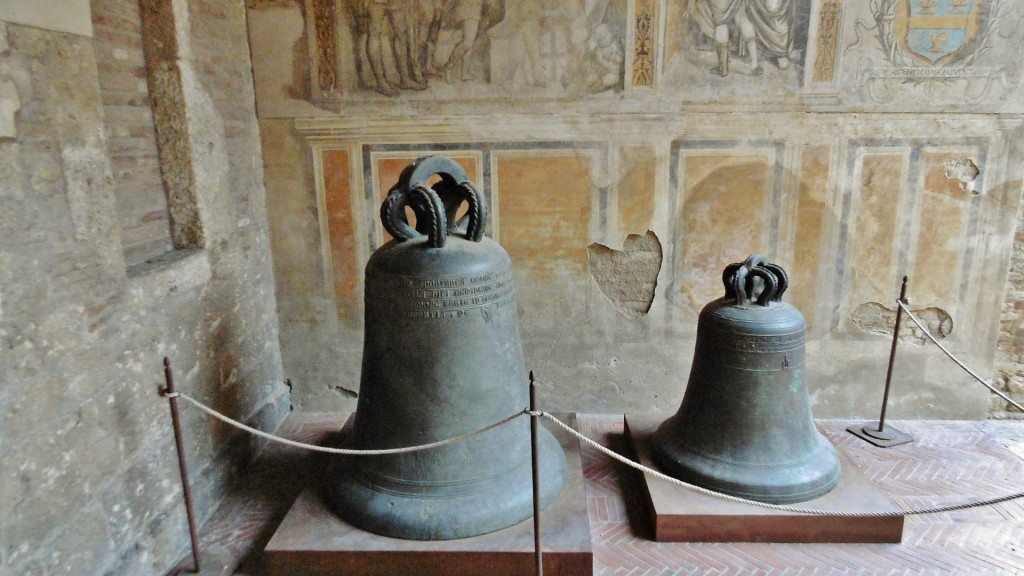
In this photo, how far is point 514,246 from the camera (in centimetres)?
536

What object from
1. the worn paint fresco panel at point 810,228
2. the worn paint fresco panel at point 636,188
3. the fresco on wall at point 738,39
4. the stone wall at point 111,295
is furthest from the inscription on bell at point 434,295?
the worn paint fresco panel at point 810,228

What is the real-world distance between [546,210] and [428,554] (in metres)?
2.78

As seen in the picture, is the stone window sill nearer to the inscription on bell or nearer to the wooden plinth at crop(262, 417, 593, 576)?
the inscription on bell

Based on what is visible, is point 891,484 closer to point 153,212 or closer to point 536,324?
point 536,324

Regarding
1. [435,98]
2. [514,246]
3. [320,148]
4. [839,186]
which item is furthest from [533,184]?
[839,186]

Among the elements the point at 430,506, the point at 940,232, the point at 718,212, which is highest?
the point at 718,212

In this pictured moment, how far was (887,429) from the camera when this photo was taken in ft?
17.0

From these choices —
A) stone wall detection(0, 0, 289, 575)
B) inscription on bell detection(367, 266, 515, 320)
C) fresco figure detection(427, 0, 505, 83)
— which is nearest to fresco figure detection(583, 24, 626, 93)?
fresco figure detection(427, 0, 505, 83)

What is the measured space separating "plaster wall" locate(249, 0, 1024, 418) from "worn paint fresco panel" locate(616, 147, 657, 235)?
0.05ft

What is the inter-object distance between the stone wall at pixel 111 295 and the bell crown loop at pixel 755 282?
331cm

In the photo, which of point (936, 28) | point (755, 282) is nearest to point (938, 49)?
point (936, 28)

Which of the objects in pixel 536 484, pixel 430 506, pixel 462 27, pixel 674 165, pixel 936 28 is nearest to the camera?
pixel 536 484

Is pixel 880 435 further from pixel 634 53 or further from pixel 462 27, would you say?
pixel 462 27

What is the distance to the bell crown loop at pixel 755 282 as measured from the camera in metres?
4.00
